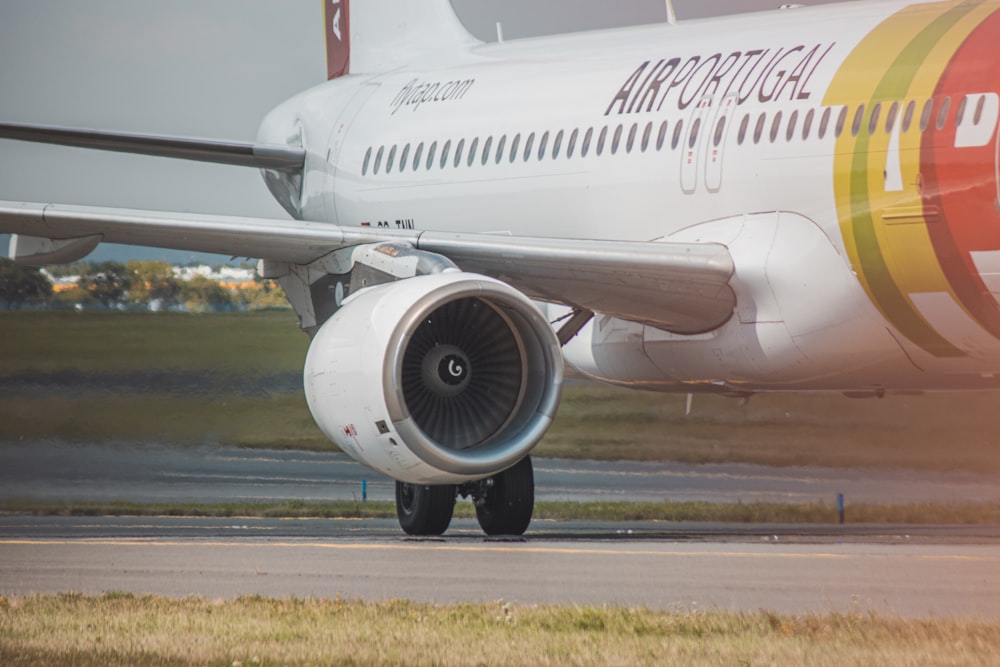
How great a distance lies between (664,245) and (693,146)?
3.35ft

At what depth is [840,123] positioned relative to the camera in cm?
1229

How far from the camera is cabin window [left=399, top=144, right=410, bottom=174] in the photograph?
1759cm

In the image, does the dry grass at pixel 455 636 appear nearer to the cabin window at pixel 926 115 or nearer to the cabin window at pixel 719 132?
the cabin window at pixel 926 115

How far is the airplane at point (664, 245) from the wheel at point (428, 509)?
1.0 inches

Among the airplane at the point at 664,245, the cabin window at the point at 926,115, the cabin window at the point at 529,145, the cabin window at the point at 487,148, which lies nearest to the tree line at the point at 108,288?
the cabin window at the point at 487,148

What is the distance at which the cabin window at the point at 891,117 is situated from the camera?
11.9 m

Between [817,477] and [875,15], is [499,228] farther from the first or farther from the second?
[817,477]

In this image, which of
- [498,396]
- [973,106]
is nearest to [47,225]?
[498,396]

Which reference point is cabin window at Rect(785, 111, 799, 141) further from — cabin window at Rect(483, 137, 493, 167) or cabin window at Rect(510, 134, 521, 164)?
cabin window at Rect(483, 137, 493, 167)

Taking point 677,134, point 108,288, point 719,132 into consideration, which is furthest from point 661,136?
point 108,288

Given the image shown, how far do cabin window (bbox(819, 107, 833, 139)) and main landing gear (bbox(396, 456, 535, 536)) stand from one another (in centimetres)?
367

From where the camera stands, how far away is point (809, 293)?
12.5m

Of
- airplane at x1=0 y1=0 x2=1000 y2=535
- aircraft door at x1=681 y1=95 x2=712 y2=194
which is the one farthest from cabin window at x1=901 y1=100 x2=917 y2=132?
aircraft door at x1=681 y1=95 x2=712 y2=194

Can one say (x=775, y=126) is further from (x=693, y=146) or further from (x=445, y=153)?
(x=445, y=153)
